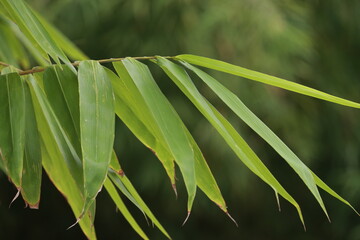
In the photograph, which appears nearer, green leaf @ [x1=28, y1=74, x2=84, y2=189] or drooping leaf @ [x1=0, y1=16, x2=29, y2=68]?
green leaf @ [x1=28, y1=74, x2=84, y2=189]

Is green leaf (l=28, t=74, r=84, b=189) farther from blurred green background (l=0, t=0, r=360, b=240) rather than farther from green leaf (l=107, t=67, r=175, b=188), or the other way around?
blurred green background (l=0, t=0, r=360, b=240)

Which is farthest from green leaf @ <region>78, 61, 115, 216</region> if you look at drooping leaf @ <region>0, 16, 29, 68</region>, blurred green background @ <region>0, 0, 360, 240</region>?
blurred green background @ <region>0, 0, 360, 240</region>

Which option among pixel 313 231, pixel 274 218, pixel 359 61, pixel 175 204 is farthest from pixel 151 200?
pixel 359 61

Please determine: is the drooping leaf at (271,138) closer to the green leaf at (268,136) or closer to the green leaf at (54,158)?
the green leaf at (268,136)

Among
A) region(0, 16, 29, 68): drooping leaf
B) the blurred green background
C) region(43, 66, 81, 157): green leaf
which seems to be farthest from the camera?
the blurred green background

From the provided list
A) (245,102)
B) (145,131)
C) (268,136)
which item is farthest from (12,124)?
(245,102)

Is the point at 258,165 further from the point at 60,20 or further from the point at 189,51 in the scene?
the point at 60,20
